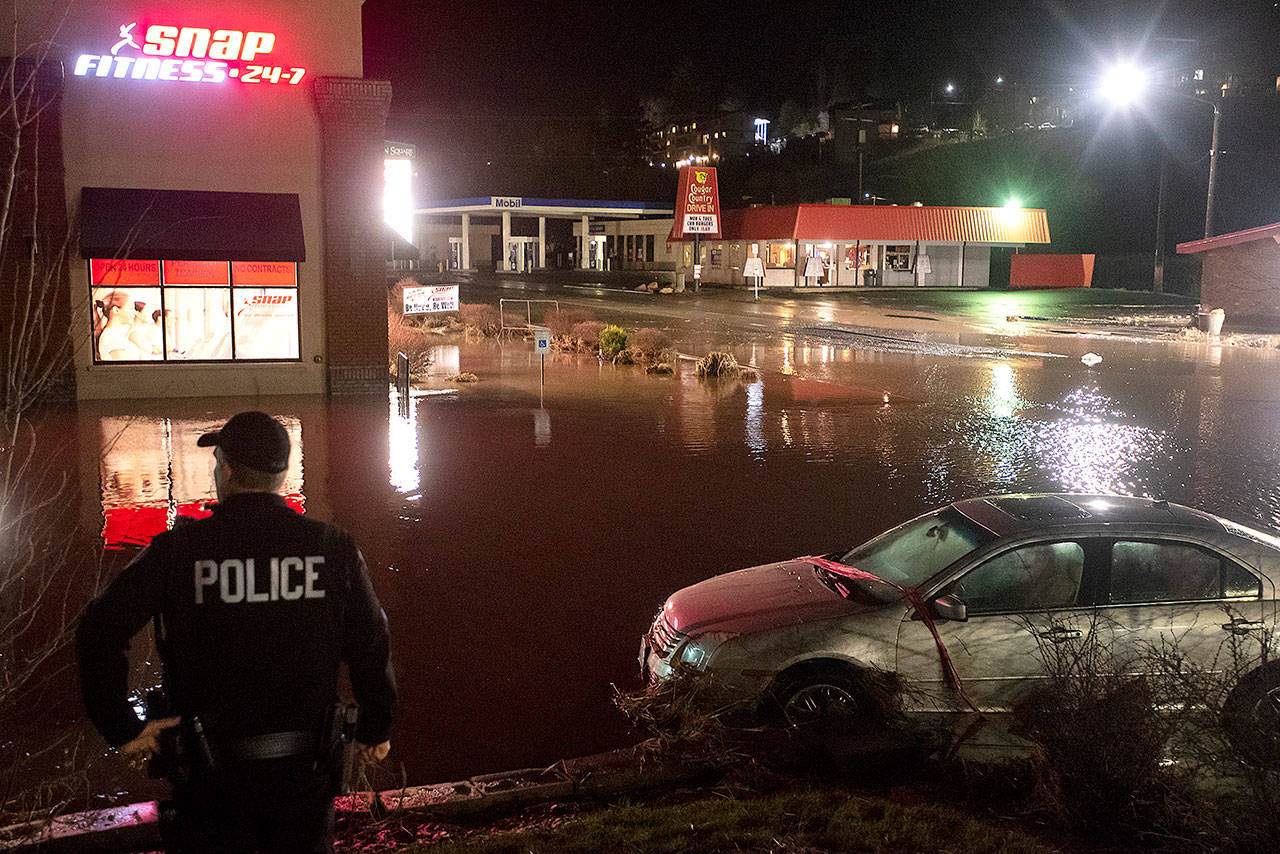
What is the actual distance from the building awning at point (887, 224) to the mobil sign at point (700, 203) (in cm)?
484

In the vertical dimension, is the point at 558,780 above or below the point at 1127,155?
below

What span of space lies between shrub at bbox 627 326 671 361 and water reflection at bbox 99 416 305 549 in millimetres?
10575

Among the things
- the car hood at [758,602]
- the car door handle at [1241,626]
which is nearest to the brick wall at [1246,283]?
the car door handle at [1241,626]

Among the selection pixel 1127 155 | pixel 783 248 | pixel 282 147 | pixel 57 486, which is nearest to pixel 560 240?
pixel 783 248

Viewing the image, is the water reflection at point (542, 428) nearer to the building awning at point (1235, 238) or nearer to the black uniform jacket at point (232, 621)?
the black uniform jacket at point (232, 621)

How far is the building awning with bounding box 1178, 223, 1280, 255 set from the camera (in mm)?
34875

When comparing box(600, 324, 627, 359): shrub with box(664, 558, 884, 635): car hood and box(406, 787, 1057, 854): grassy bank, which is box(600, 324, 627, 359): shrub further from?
box(406, 787, 1057, 854): grassy bank

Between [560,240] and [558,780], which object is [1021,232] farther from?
[558,780]

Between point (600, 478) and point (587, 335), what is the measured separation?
1601cm

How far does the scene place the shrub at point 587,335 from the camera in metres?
28.6

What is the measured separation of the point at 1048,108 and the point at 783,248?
45.8m

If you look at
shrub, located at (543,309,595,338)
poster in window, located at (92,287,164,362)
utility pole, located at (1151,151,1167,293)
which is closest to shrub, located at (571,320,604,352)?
shrub, located at (543,309,595,338)

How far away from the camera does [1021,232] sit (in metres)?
65.4

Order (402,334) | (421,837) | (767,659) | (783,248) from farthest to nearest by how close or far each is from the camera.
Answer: (783,248), (402,334), (767,659), (421,837)
